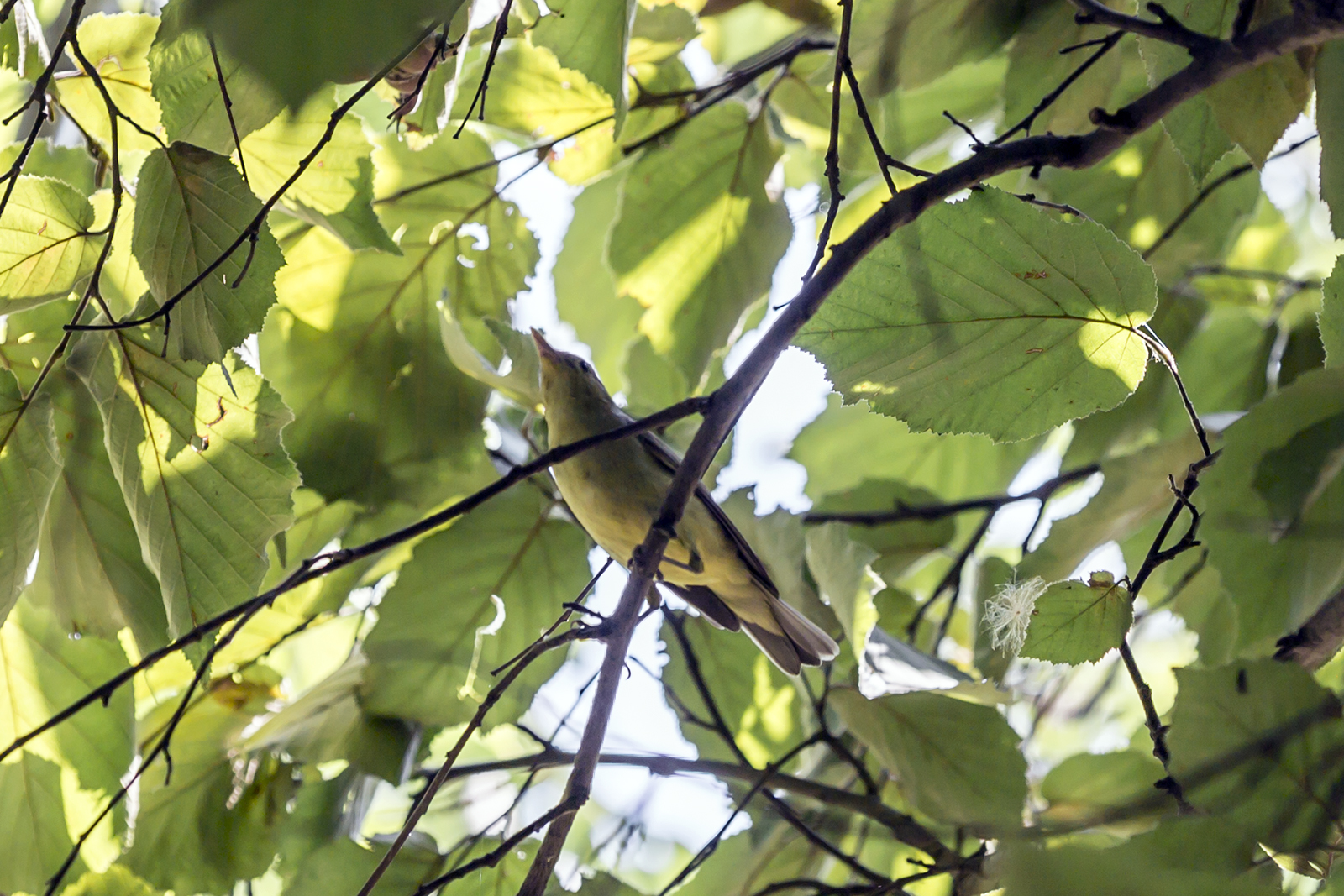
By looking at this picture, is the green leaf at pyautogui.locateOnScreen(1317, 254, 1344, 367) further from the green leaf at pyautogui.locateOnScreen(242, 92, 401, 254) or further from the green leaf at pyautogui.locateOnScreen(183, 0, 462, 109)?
the green leaf at pyautogui.locateOnScreen(242, 92, 401, 254)

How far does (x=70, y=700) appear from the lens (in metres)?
2.09

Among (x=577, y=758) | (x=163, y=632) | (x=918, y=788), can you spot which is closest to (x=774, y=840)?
(x=918, y=788)

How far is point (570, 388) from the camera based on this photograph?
3035 millimetres

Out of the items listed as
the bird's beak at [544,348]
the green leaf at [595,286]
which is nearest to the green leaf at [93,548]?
the bird's beak at [544,348]

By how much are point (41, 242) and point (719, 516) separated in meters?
1.55

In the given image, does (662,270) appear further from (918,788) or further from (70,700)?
(70,700)

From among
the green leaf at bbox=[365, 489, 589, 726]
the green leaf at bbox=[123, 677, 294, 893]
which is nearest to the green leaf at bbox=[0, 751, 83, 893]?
the green leaf at bbox=[123, 677, 294, 893]

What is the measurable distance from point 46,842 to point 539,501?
121 centimetres

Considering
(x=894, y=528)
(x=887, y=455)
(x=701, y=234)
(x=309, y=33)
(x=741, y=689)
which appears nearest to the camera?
(x=309, y=33)

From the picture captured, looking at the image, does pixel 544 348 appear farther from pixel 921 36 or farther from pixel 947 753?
pixel 947 753

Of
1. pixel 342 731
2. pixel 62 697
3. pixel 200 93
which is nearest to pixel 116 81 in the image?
pixel 200 93

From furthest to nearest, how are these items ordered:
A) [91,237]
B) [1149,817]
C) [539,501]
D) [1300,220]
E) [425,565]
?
[1300,220] < [539,501] < [425,565] < [91,237] < [1149,817]

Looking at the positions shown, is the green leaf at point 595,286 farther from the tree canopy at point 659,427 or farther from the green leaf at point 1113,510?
the green leaf at point 1113,510

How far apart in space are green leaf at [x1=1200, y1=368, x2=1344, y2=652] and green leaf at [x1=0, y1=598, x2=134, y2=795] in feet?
6.59
